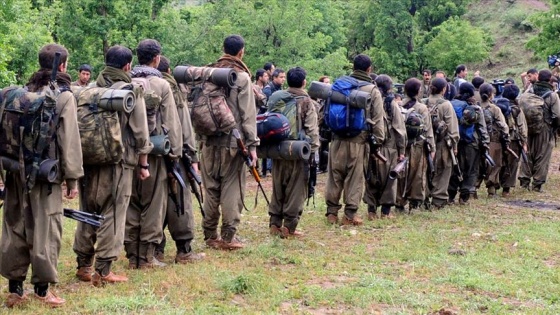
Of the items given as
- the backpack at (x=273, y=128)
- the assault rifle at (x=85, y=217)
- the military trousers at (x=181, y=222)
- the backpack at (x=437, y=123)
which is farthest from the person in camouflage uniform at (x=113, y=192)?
the backpack at (x=437, y=123)

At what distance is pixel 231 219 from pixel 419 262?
2069 mm

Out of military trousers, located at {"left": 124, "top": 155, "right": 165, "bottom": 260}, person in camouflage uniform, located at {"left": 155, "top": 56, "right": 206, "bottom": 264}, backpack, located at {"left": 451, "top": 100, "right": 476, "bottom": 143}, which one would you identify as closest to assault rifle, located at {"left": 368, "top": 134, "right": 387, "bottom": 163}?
backpack, located at {"left": 451, "top": 100, "right": 476, "bottom": 143}

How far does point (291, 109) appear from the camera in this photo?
30.4ft

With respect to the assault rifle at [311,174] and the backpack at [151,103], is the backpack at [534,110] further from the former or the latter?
the backpack at [151,103]

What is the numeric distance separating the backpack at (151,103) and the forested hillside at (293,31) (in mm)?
7584

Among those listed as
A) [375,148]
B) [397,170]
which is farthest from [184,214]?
[397,170]

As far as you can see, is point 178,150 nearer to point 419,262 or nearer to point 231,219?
point 231,219

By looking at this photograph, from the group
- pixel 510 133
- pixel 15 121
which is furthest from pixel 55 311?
pixel 510 133

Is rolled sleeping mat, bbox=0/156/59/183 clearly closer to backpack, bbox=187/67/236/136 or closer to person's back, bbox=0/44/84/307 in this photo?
person's back, bbox=0/44/84/307

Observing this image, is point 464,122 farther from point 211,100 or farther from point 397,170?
point 211,100

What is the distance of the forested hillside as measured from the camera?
18.9 meters

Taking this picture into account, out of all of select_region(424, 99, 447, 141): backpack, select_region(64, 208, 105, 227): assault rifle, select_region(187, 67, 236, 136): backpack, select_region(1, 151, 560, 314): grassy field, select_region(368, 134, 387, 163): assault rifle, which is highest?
select_region(187, 67, 236, 136): backpack

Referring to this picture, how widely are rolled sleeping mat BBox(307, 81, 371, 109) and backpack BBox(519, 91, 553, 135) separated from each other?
18.6 feet

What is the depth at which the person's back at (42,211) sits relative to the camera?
19.6 ft
